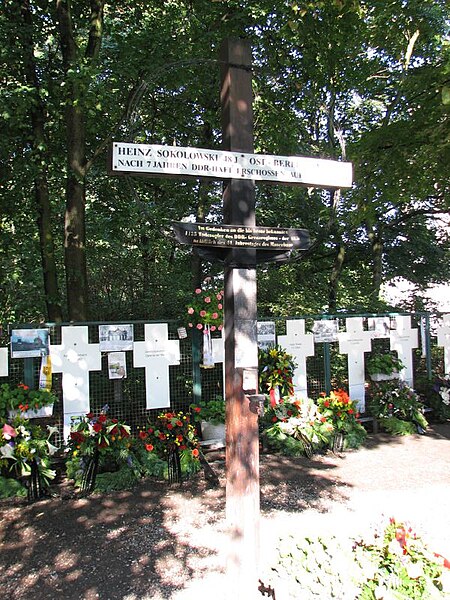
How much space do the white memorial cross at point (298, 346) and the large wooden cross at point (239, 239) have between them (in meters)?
4.29

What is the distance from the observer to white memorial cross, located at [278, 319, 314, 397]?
23.8ft

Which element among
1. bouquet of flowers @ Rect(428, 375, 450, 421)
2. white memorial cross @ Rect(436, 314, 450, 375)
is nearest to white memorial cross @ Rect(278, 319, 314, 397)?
bouquet of flowers @ Rect(428, 375, 450, 421)

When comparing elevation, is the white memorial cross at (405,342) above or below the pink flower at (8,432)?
above

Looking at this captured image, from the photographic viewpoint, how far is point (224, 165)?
9.88 feet

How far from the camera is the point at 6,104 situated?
6793mm

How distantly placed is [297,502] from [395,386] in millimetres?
3725

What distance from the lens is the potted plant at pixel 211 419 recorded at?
6.44 meters

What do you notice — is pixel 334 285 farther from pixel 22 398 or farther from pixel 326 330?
pixel 22 398

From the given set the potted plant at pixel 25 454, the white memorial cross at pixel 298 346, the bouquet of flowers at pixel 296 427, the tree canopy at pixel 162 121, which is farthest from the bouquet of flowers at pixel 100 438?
the white memorial cross at pixel 298 346

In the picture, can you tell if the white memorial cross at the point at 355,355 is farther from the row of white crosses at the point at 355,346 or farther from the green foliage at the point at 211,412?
the green foliage at the point at 211,412

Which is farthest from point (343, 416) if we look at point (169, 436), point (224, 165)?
point (224, 165)

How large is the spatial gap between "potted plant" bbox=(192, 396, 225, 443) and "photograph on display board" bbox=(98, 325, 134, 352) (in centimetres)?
131

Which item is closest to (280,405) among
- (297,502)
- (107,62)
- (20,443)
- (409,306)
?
(297,502)

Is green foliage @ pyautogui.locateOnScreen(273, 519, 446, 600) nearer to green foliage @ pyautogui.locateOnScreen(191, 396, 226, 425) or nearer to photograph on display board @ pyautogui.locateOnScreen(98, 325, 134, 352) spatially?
green foliage @ pyautogui.locateOnScreen(191, 396, 226, 425)
